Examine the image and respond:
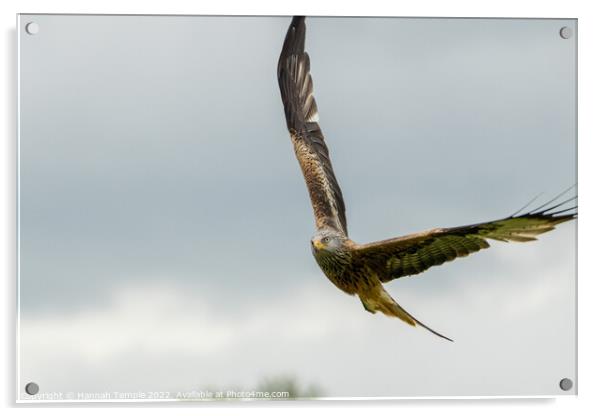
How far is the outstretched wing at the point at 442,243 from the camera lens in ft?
9.23

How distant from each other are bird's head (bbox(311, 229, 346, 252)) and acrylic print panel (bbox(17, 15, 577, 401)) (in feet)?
0.08

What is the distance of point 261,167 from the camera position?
3311 millimetres

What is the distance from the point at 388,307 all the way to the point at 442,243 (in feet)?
1.44

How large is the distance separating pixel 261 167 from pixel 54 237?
32.7 inches

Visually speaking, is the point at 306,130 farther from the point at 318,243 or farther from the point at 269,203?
the point at 318,243

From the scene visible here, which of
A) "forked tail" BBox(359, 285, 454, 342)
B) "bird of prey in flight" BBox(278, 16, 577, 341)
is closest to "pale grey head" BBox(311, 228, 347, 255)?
"bird of prey in flight" BBox(278, 16, 577, 341)

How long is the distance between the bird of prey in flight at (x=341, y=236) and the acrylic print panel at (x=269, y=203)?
0.02 m

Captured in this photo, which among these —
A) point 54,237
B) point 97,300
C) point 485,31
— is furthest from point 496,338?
point 54,237

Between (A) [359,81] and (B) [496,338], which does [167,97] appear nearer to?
(A) [359,81]

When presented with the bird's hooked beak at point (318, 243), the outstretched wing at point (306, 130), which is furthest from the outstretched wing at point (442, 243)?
the outstretched wing at point (306, 130)

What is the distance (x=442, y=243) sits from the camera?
9.64 ft

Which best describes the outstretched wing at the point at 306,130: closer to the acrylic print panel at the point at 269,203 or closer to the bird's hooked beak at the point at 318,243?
the acrylic print panel at the point at 269,203

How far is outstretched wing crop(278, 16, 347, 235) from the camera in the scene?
329cm

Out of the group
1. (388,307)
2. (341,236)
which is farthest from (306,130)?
(388,307)
